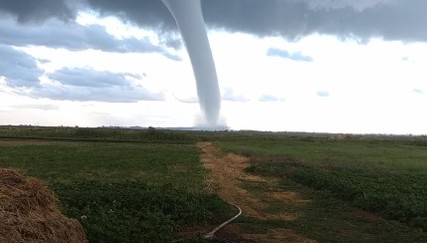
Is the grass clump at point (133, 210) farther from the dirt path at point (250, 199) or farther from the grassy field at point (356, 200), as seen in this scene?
the grassy field at point (356, 200)

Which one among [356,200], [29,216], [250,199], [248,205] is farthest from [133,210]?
[356,200]

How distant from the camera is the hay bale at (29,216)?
8.87 m

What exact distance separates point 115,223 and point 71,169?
762 inches

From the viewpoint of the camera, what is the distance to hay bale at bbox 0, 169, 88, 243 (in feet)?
29.1

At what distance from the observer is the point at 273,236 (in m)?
14.1

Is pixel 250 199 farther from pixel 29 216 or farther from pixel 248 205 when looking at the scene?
pixel 29 216

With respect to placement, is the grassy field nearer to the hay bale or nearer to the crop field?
the crop field

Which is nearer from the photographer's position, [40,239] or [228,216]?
[40,239]

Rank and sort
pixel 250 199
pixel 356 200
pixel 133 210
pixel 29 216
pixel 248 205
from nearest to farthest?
pixel 29 216, pixel 133 210, pixel 248 205, pixel 356 200, pixel 250 199

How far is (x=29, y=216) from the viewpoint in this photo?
975cm

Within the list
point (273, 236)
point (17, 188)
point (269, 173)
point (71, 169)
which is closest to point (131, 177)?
point (71, 169)

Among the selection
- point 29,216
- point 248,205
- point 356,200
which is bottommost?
point 248,205

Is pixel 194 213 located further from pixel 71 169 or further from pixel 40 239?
pixel 71 169

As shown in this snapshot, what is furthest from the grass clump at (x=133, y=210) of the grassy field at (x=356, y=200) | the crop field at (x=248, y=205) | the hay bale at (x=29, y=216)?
the grassy field at (x=356, y=200)
